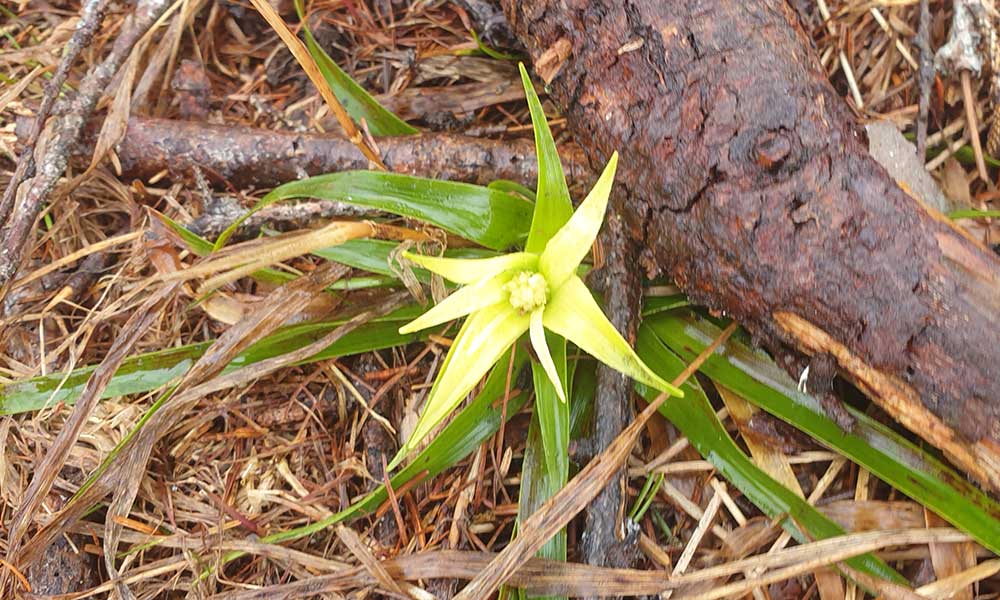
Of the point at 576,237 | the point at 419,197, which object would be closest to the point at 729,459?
the point at 576,237

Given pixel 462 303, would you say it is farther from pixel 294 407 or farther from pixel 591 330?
pixel 294 407

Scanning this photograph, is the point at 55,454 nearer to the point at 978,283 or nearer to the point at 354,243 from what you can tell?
the point at 354,243

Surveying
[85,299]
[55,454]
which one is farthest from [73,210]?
[55,454]

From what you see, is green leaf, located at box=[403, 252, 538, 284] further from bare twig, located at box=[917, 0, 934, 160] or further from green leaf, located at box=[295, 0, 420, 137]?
bare twig, located at box=[917, 0, 934, 160]

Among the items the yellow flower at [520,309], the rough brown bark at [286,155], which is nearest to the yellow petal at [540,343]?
the yellow flower at [520,309]

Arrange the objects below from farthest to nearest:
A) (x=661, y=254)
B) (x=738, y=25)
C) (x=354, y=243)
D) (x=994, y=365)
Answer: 1. (x=354, y=243)
2. (x=661, y=254)
3. (x=738, y=25)
4. (x=994, y=365)

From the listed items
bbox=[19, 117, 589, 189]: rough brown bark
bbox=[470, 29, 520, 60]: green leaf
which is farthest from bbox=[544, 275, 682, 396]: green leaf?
bbox=[470, 29, 520, 60]: green leaf
